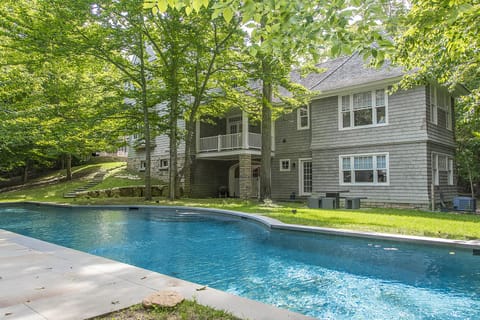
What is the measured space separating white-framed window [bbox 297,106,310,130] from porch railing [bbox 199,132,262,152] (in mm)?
2306

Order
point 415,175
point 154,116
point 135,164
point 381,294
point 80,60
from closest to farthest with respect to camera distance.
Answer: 1. point 381,294
2. point 415,175
3. point 80,60
4. point 154,116
5. point 135,164

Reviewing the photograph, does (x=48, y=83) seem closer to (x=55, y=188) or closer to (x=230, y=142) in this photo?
(x=55, y=188)

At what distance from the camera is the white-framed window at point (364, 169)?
1383 centimetres

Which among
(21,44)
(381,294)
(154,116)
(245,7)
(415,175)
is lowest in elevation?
(381,294)

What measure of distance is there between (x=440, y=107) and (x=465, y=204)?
14.6 ft

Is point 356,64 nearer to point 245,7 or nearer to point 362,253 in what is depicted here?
point 362,253

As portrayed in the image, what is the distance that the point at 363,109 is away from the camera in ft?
47.8

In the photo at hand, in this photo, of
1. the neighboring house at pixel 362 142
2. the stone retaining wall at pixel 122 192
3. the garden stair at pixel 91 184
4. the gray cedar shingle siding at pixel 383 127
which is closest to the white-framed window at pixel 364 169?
the neighboring house at pixel 362 142

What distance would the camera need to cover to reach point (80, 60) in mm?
14805

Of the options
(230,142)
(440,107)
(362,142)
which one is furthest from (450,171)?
(230,142)

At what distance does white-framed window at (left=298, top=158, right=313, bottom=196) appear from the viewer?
17016 millimetres

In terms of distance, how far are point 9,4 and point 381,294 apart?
649 inches

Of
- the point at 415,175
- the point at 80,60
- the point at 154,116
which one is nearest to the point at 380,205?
the point at 415,175

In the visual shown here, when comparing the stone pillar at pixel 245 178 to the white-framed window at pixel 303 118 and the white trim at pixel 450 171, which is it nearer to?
the white-framed window at pixel 303 118
